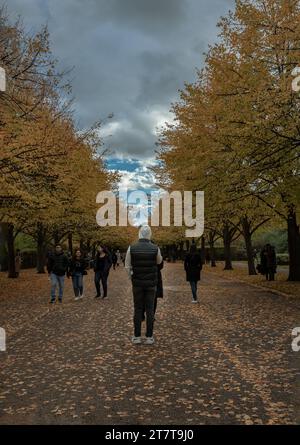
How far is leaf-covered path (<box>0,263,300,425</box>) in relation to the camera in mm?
5250

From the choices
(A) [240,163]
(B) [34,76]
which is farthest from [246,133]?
(B) [34,76]

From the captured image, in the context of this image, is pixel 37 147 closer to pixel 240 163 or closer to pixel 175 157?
pixel 240 163

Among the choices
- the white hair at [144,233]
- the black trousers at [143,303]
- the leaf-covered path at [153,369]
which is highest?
the white hair at [144,233]

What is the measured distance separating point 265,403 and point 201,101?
716 inches

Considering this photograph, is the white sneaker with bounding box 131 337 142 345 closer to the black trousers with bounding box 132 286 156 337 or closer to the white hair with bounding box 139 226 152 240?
the black trousers with bounding box 132 286 156 337

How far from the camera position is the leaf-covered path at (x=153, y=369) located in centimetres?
525

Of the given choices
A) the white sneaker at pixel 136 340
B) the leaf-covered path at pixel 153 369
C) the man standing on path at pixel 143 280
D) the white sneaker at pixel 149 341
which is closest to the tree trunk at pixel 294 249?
the leaf-covered path at pixel 153 369

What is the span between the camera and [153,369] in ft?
23.4

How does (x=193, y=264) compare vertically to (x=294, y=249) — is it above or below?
below

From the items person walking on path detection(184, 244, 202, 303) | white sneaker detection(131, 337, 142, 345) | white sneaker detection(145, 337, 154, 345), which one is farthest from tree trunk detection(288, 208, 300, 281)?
white sneaker detection(131, 337, 142, 345)

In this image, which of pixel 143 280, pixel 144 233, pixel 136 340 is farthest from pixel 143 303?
pixel 144 233

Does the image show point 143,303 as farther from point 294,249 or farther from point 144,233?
point 294,249

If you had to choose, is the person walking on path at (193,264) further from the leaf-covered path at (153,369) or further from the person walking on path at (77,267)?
the person walking on path at (77,267)
